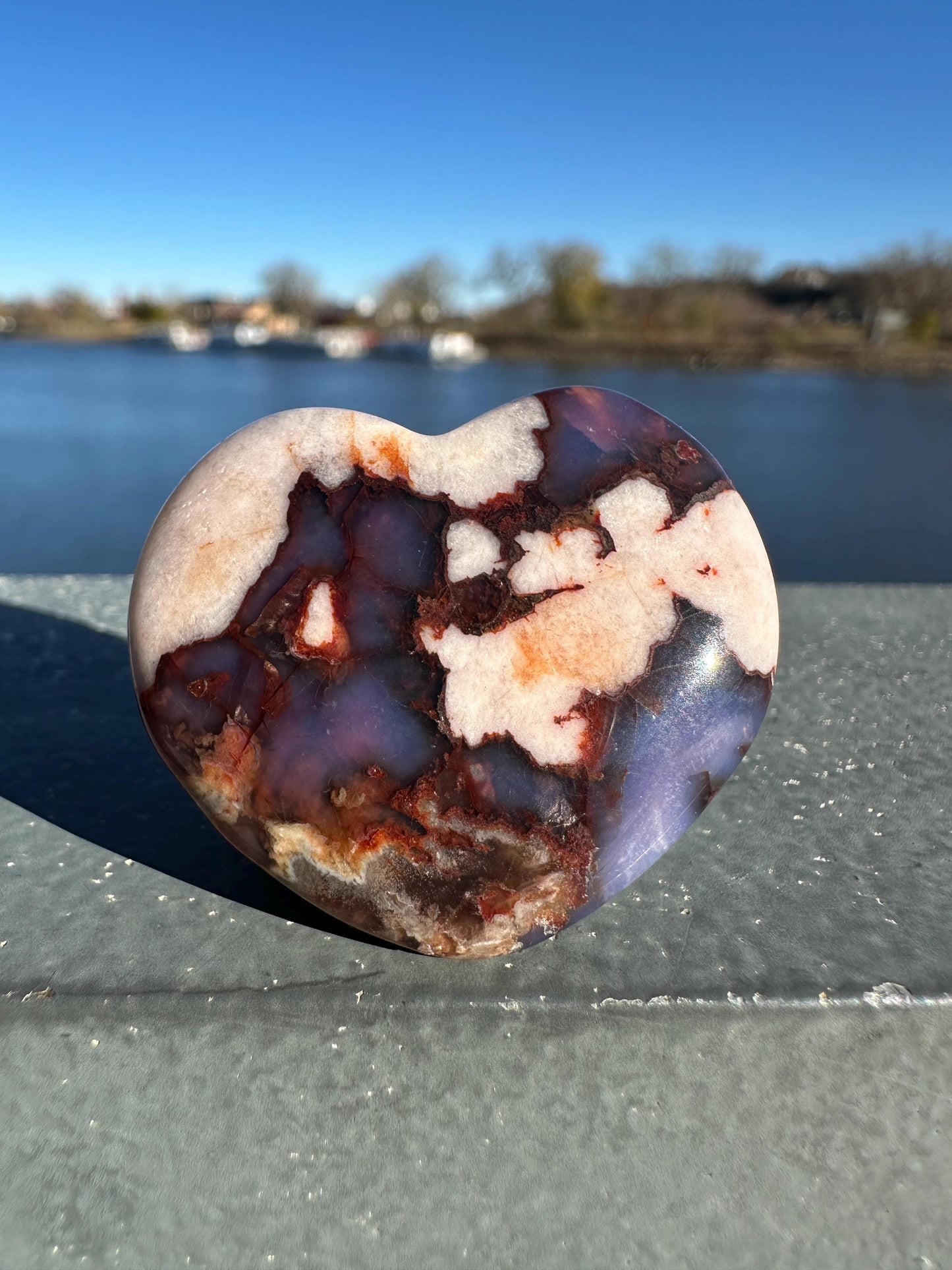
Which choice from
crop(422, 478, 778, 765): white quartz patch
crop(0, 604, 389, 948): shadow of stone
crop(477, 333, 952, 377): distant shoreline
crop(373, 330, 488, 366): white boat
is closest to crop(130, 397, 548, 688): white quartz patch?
crop(422, 478, 778, 765): white quartz patch

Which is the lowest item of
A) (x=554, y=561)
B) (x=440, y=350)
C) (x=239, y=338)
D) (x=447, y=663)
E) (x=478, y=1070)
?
(x=239, y=338)

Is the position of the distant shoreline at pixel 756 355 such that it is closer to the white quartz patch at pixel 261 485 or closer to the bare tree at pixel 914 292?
the bare tree at pixel 914 292

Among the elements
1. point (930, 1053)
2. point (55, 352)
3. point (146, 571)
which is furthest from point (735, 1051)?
point (55, 352)

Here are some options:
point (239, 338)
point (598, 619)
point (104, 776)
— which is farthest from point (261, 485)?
point (239, 338)

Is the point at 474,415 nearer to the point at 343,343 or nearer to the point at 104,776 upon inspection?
the point at 104,776

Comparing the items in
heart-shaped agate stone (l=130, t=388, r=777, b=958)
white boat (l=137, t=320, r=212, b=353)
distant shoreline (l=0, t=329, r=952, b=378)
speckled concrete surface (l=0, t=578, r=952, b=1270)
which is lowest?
white boat (l=137, t=320, r=212, b=353)

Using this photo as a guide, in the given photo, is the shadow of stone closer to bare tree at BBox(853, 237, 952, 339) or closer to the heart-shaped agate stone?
the heart-shaped agate stone

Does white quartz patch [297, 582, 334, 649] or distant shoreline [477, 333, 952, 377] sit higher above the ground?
white quartz patch [297, 582, 334, 649]
